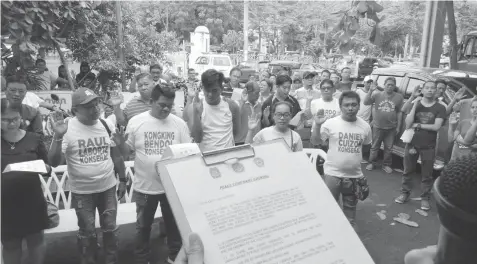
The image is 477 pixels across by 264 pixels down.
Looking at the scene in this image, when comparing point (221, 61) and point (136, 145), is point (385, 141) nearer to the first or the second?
point (136, 145)

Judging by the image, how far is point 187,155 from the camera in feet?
4.84

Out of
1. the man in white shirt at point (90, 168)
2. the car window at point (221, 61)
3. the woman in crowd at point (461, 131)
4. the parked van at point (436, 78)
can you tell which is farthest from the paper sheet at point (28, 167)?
the car window at point (221, 61)

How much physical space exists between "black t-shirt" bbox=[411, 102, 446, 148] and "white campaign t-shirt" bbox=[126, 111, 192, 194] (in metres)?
3.52

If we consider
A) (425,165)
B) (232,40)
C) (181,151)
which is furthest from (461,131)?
(232,40)

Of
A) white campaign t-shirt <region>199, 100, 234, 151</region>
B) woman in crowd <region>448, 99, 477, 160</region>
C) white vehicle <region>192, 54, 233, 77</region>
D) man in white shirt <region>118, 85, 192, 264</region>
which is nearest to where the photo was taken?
man in white shirt <region>118, 85, 192, 264</region>

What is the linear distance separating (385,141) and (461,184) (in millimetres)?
6869

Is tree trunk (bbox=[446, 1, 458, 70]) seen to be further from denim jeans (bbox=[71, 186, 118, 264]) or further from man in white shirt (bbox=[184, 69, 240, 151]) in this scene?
denim jeans (bbox=[71, 186, 118, 264])

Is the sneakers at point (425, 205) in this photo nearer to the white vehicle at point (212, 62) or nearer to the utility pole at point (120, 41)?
the utility pole at point (120, 41)

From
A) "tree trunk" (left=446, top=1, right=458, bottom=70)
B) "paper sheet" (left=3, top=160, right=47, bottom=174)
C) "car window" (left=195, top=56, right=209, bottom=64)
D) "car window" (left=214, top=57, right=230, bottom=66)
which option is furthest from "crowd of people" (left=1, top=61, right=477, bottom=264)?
"car window" (left=195, top=56, right=209, bottom=64)

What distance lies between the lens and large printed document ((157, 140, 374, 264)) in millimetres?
1290

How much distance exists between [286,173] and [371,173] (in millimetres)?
6098

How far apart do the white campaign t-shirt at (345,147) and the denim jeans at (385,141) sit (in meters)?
3.22

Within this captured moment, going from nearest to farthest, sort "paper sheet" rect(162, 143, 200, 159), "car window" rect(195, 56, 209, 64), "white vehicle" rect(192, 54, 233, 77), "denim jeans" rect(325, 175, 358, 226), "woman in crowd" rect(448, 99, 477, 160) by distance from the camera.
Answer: "paper sheet" rect(162, 143, 200, 159) → "denim jeans" rect(325, 175, 358, 226) → "woman in crowd" rect(448, 99, 477, 160) → "white vehicle" rect(192, 54, 233, 77) → "car window" rect(195, 56, 209, 64)

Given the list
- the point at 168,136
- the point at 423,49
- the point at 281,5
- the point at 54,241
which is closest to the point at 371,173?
the point at 423,49
